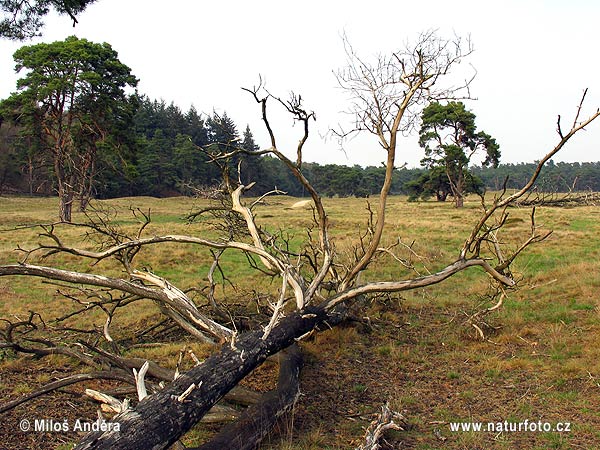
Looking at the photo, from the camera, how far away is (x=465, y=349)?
6797 mm

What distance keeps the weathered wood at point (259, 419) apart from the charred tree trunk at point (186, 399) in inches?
13.5

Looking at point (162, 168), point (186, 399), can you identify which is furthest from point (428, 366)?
point (162, 168)

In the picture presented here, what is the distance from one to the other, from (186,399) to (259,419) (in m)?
0.95

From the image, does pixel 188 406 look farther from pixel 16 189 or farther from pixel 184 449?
pixel 16 189

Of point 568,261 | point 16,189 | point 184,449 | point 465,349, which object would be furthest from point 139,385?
point 16,189

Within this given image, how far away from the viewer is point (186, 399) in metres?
3.48

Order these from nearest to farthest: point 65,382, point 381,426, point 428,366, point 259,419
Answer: point 381,426 < point 259,419 < point 65,382 < point 428,366

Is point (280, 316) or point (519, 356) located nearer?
point (280, 316)

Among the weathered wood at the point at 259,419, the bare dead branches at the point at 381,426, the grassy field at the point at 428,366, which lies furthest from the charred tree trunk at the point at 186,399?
the bare dead branches at the point at 381,426

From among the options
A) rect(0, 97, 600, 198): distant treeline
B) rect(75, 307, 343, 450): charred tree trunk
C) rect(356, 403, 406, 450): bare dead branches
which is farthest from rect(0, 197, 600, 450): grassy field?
rect(0, 97, 600, 198): distant treeline

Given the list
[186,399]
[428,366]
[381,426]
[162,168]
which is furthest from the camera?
[162,168]

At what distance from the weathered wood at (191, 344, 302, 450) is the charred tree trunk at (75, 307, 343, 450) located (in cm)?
34

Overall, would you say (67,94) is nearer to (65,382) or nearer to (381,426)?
(65,382)

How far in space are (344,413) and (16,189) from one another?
53.7 meters
